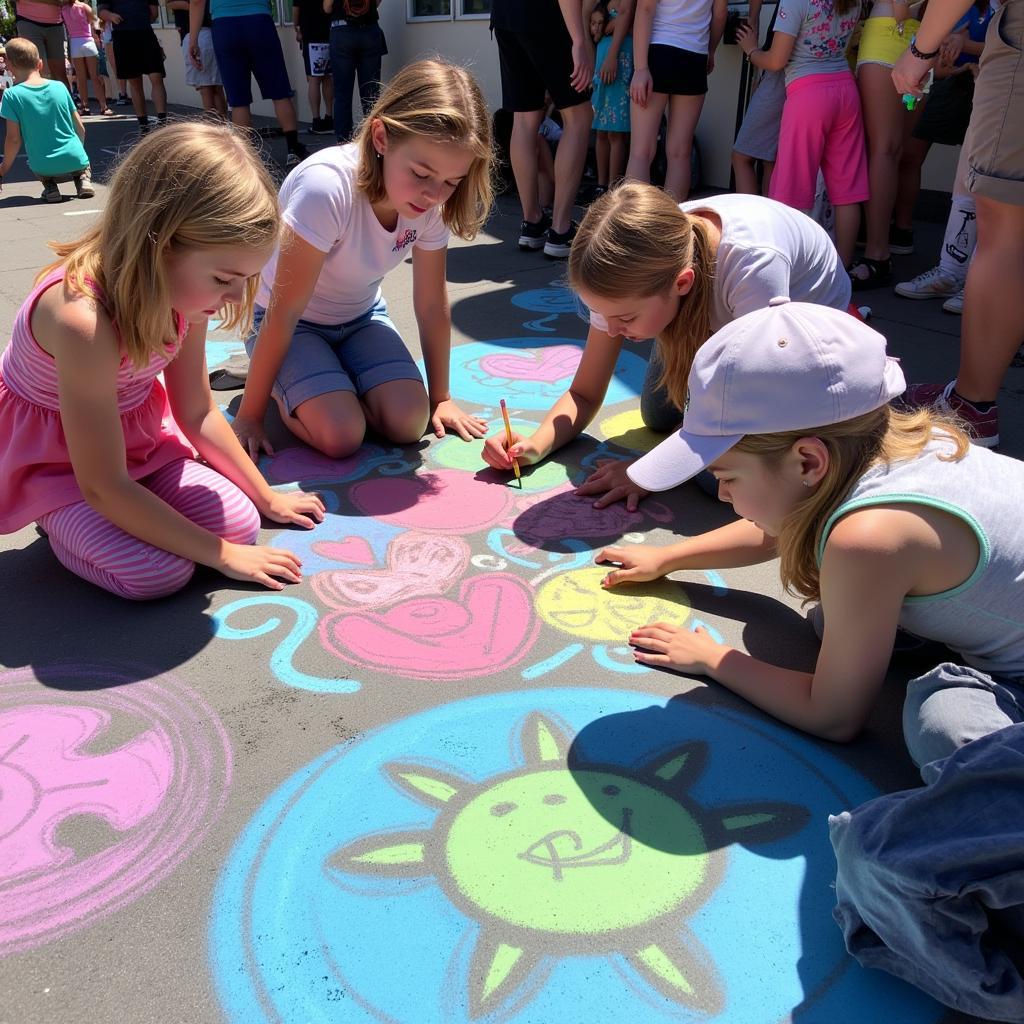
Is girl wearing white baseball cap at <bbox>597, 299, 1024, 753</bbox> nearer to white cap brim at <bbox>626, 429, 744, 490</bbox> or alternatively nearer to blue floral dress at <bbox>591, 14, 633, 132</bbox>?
white cap brim at <bbox>626, 429, 744, 490</bbox>

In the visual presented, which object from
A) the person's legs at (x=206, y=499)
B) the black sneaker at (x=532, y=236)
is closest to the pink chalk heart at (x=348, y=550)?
the person's legs at (x=206, y=499)

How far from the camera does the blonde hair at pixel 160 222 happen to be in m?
1.73

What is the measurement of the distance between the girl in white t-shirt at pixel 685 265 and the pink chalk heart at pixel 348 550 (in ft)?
2.45

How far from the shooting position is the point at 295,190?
2465mm

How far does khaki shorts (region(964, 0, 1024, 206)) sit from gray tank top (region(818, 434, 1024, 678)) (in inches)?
52.2

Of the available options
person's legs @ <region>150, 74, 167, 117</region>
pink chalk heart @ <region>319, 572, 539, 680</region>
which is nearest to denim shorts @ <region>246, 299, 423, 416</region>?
pink chalk heart @ <region>319, 572, 539, 680</region>

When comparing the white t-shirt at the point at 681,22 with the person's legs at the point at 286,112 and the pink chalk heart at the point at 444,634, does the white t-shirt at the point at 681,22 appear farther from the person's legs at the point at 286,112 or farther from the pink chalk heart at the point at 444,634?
the pink chalk heart at the point at 444,634

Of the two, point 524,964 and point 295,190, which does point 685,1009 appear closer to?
point 524,964

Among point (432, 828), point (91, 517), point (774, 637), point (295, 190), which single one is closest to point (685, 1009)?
point (432, 828)

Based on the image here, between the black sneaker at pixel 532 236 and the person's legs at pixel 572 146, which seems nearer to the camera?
the person's legs at pixel 572 146

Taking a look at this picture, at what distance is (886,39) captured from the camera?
3.85 meters

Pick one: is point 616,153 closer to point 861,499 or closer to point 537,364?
point 537,364

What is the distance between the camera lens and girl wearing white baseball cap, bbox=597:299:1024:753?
136 cm

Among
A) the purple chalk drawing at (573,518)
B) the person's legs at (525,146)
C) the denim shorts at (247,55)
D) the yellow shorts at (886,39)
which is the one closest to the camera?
the purple chalk drawing at (573,518)
